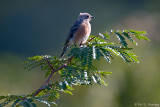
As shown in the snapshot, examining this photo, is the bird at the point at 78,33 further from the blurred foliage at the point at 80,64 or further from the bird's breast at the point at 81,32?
the blurred foliage at the point at 80,64

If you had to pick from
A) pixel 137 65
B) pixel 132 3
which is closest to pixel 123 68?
pixel 137 65

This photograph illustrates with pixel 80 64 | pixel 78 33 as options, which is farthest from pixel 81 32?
pixel 80 64

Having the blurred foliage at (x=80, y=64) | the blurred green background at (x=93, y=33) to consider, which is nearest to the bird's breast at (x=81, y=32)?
the blurred green background at (x=93, y=33)

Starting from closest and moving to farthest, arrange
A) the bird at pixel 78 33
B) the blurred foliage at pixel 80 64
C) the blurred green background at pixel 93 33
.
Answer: the blurred foliage at pixel 80 64
the bird at pixel 78 33
the blurred green background at pixel 93 33

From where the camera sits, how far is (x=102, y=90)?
22.7ft

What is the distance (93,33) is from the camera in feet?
59.5

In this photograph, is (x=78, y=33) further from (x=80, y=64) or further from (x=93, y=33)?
(x=93, y=33)

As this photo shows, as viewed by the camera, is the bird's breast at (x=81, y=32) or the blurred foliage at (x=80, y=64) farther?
the bird's breast at (x=81, y=32)

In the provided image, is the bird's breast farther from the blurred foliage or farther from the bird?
the blurred foliage

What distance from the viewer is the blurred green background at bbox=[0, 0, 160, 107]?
6.84 metres

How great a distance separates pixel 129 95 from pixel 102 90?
0.56 meters

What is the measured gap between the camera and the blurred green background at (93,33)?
684cm

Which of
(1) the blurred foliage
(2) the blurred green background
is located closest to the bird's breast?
(2) the blurred green background

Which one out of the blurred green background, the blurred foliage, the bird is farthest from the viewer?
the blurred green background
